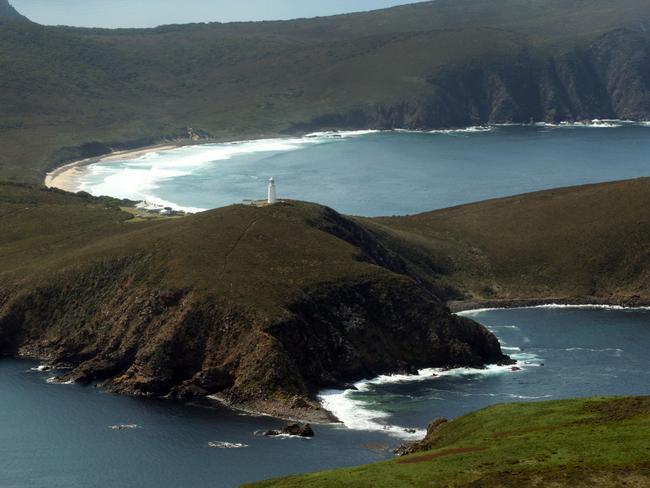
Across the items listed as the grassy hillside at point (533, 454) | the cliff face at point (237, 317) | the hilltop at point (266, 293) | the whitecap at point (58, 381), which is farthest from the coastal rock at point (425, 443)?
the whitecap at point (58, 381)

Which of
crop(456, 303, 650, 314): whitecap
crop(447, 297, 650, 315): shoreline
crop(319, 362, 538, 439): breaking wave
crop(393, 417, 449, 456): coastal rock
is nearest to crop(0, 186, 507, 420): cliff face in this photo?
crop(319, 362, 538, 439): breaking wave

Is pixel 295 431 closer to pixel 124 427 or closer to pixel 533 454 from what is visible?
pixel 124 427

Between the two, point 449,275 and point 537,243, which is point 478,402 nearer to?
point 449,275

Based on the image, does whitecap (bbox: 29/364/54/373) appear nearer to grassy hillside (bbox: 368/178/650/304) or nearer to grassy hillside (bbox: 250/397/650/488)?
grassy hillside (bbox: 250/397/650/488)

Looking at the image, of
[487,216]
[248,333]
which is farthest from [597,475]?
[487,216]

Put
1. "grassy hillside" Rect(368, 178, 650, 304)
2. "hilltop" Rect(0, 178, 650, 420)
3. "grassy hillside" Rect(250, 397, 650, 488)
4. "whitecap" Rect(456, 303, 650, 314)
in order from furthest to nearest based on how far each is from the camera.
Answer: "grassy hillside" Rect(368, 178, 650, 304) < "whitecap" Rect(456, 303, 650, 314) < "hilltop" Rect(0, 178, 650, 420) < "grassy hillside" Rect(250, 397, 650, 488)

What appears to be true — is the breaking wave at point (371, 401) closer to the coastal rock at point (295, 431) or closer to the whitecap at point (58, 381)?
the coastal rock at point (295, 431)

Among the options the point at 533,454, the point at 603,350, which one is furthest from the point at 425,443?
the point at 603,350
